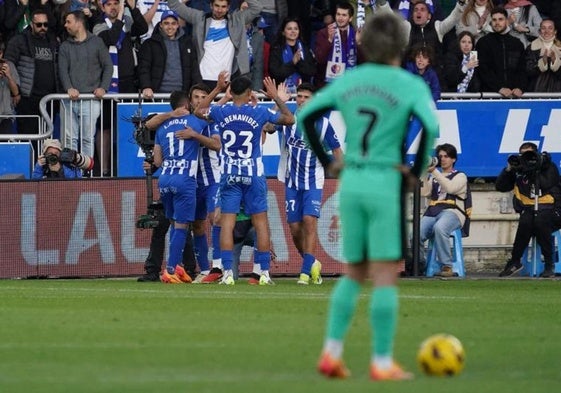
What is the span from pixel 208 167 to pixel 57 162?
8.74 feet

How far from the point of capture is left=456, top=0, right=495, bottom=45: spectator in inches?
949

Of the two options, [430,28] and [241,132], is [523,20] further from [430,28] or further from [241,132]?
[241,132]

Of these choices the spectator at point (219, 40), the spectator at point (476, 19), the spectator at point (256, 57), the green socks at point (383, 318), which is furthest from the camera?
the spectator at point (476, 19)

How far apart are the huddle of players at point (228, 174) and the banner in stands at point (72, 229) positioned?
1621 millimetres

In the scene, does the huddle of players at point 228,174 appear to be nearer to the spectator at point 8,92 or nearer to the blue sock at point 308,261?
the blue sock at point 308,261

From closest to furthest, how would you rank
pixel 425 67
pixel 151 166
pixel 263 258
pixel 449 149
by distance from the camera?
pixel 263 258 < pixel 151 166 < pixel 449 149 < pixel 425 67

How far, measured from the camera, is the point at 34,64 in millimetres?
22453

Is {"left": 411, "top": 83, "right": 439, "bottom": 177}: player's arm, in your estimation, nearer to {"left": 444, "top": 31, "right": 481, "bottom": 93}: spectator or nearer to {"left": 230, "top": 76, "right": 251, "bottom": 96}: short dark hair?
{"left": 230, "top": 76, "right": 251, "bottom": 96}: short dark hair

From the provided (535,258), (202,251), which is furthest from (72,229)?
(535,258)

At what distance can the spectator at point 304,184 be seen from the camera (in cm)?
1909

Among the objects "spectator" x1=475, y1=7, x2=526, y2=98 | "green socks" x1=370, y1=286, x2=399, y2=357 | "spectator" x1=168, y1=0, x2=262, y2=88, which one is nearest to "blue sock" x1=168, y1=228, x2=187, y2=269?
"spectator" x1=168, y1=0, x2=262, y2=88

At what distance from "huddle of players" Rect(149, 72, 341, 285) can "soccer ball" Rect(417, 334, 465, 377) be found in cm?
935

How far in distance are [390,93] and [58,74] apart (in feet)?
46.1

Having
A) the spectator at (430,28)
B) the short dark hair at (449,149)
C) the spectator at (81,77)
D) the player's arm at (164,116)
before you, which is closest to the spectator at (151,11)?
the spectator at (81,77)
